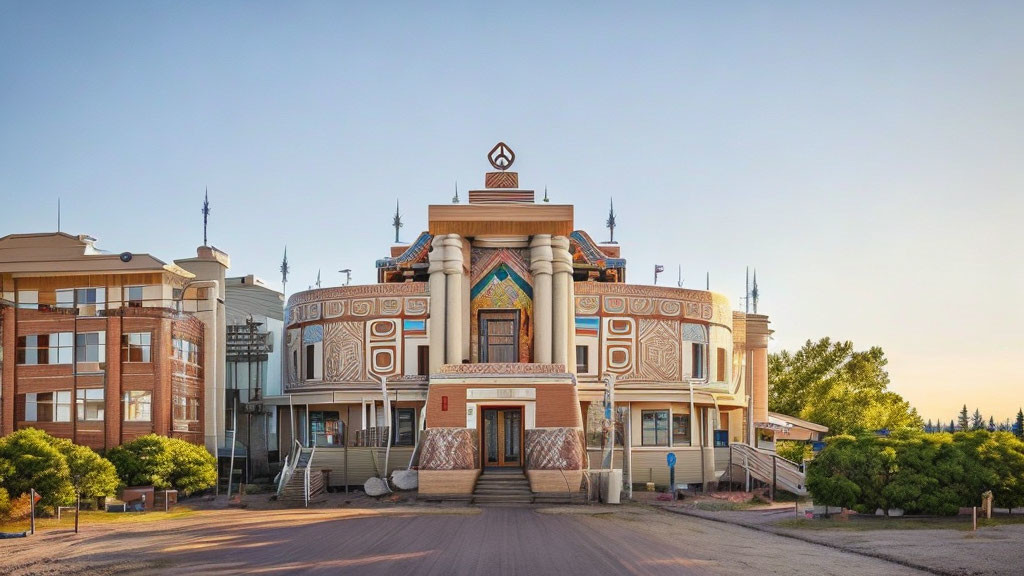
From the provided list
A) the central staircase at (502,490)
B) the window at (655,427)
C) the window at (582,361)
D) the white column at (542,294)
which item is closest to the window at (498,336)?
the white column at (542,294)

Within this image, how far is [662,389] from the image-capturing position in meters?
51.7

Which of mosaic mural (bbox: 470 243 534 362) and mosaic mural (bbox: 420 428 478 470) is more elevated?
mosaic mural (bbox: 470 243 534 362)

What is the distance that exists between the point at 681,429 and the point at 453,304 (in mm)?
13042

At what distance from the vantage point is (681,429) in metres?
52.5

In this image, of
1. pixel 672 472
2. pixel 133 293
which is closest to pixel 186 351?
pixel 133 293

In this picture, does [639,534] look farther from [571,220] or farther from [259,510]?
[571,220]

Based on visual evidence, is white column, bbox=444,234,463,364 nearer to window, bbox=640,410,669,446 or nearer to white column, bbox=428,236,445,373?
white column, bbox=428,236,445,373

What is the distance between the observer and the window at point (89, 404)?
143 ft

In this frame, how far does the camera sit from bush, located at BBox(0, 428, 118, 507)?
33219 mm

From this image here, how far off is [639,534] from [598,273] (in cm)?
2733

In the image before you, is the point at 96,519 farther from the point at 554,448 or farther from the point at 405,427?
the point at 405,427

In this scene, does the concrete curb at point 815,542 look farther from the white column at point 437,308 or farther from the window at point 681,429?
the white column at point 437,308

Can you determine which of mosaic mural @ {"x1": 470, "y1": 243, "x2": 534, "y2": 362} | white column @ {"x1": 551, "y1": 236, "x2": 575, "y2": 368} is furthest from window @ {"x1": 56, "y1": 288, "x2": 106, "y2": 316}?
white column @ {"x1": 551, "y1": 236, "x2": 575, "y2": 368}

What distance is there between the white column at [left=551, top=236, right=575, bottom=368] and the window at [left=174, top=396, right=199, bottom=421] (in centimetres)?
1660
